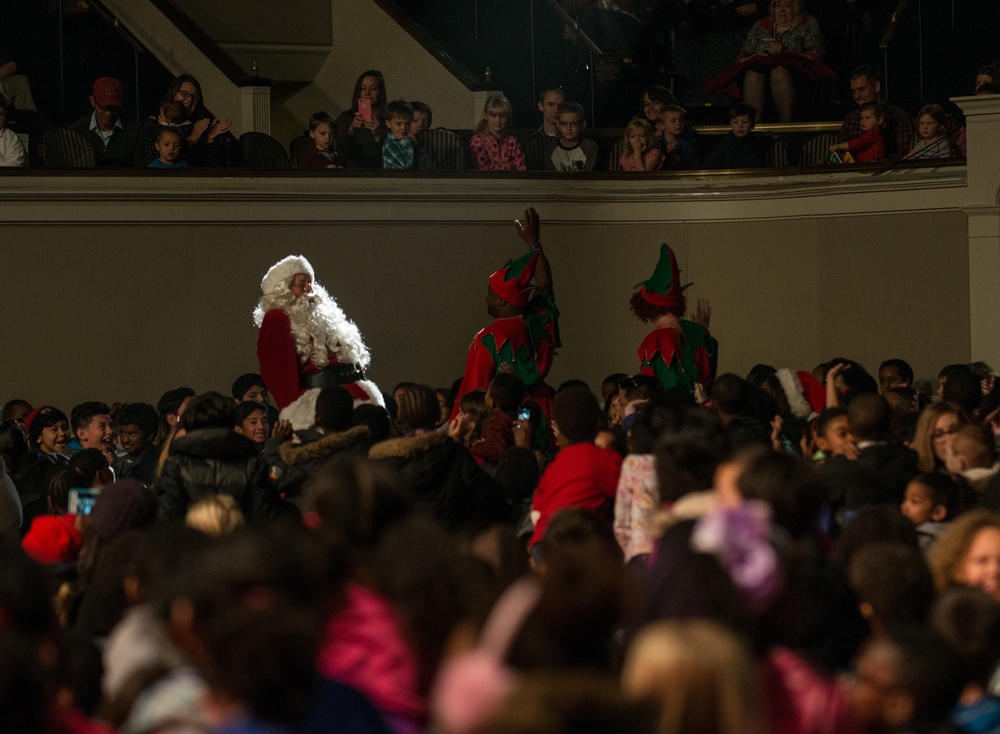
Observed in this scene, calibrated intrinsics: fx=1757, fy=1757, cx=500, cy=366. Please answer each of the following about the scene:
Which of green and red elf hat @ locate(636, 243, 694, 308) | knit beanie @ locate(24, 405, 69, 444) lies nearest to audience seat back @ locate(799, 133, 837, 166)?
green and red elf hat @ locate(636, 243, 694, 308)

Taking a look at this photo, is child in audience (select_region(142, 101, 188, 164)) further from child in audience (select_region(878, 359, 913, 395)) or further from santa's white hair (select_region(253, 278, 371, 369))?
child in audience (select_region(878, 359, 913, 395))

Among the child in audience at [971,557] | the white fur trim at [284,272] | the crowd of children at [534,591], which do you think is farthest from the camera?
the white fur trim at [284,272]

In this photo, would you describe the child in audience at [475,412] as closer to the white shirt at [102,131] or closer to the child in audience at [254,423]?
the child in audience at [254,423]

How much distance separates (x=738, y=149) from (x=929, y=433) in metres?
7.42

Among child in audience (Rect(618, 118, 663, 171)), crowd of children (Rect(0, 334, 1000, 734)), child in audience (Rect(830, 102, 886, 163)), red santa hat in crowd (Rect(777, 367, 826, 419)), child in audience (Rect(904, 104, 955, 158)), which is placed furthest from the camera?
child in audience (Rect(618, 118, 663, 171))

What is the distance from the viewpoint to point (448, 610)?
349 centimetres

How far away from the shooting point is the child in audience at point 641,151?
Result: 13.5 m

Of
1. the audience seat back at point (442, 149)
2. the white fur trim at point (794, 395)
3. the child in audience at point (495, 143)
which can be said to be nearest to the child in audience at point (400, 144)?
the audience seat back at point (442, 149)

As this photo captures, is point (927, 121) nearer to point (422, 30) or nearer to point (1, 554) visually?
point (422, 30)

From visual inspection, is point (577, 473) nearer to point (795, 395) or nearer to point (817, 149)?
point (795, 395)

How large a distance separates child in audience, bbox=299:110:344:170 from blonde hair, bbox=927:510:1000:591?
29.0ft

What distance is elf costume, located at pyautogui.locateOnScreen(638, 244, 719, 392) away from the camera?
34.4 feet

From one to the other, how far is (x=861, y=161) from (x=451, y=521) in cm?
792

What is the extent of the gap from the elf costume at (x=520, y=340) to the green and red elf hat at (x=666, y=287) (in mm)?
717
